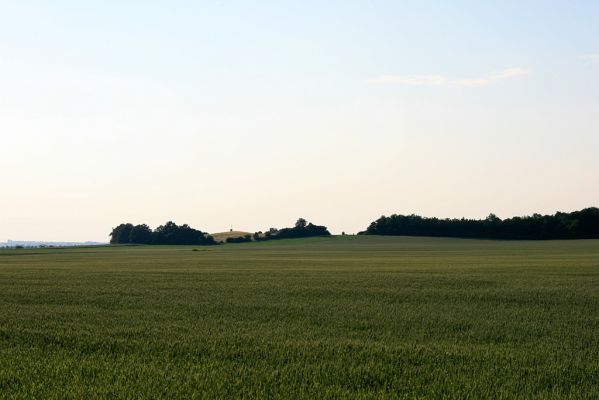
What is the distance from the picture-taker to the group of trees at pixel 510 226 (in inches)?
5364

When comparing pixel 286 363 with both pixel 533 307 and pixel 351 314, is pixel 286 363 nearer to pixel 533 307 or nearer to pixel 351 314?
pixel 351 314

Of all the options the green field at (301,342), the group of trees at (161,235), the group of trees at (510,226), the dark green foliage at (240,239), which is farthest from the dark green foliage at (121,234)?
the green field at (301,342)

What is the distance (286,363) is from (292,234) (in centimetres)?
15544

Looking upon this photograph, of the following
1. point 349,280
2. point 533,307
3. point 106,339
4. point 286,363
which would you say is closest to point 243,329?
point 106,339

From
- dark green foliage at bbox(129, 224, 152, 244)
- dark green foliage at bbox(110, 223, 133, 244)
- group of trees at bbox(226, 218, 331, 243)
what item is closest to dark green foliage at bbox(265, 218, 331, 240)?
group of trees at bbox(226, 218, 331, 243)

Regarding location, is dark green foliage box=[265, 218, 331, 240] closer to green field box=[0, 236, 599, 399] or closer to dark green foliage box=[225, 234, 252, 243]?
dark green foliage box=[225, 234, 252, 243]

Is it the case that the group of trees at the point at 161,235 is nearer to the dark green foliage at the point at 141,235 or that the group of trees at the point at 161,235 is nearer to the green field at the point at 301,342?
the dark green foliage at the point at 141,235

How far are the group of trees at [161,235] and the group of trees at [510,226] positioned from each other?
43.0m

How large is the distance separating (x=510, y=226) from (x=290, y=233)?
4982 centimetres

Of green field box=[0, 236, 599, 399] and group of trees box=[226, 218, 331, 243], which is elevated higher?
group of trees box=[226, 218, 331, 243]

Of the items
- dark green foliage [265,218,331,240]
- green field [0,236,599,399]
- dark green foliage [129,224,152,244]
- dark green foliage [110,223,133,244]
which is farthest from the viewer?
dark green foliage [110,223,133,244]

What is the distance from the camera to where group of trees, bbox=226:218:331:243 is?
16038 centimetres

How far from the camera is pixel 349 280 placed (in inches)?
1190

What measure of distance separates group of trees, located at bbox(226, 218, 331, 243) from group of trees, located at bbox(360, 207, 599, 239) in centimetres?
1883
